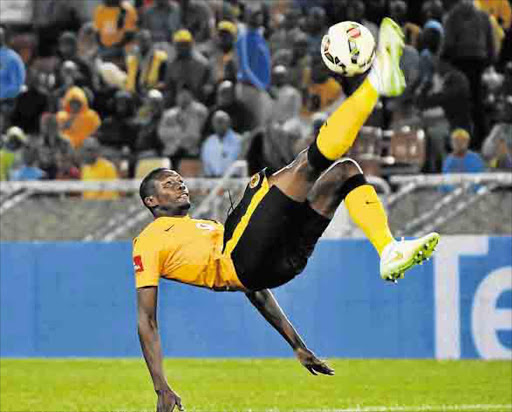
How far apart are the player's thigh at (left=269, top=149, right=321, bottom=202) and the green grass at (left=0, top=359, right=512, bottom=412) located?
10.4 ft

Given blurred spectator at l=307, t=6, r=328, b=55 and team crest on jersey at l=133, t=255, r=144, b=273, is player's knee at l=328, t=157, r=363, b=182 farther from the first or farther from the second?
blurred spectator at l=307, t=6, r=328, b=55

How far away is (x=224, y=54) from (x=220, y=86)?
123 cm

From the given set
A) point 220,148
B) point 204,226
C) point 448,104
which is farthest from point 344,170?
point 448,104

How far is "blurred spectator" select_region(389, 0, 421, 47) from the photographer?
18469mm

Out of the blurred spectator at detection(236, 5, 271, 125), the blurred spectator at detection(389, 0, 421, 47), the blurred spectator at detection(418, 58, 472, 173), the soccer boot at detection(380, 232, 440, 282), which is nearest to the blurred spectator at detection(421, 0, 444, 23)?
the blurred spectator at detection(389, 0, 421, 47)

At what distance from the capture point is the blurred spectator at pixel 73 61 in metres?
20.3

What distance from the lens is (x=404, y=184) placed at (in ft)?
51.7

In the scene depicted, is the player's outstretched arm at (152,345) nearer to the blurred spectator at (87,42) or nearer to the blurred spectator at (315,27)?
the blurred spectator at (315,27)

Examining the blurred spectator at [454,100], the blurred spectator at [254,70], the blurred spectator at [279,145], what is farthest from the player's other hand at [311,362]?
the blurred spectator at [254,70]

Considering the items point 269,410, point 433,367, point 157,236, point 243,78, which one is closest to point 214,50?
point 243,78

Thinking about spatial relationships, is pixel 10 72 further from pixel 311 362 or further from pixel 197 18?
pixel 311 362

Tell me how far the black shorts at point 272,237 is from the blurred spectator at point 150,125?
9.00 meters

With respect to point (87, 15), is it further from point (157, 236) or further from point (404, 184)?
point (157, 236)

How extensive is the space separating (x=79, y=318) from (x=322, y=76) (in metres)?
4.40
